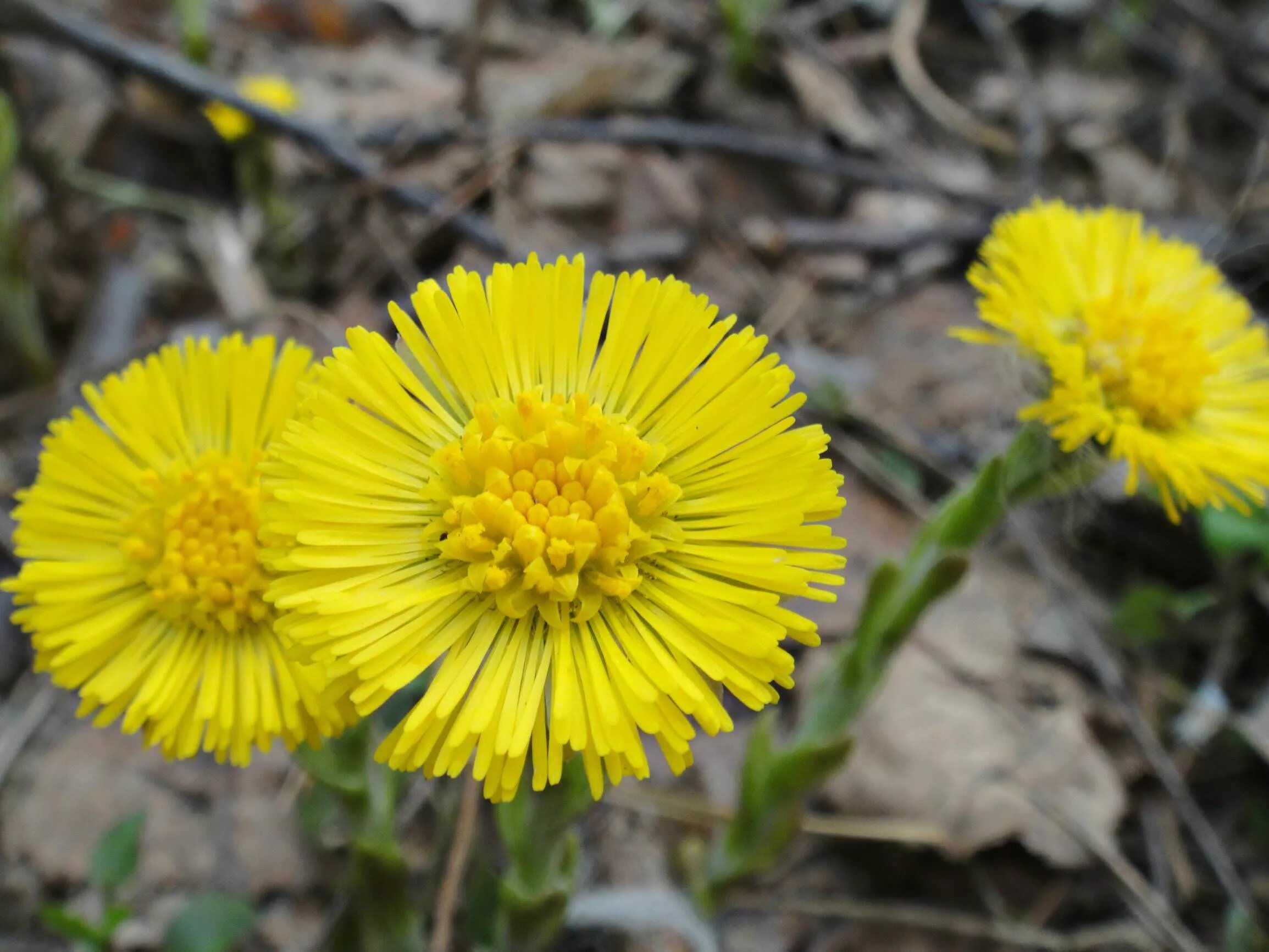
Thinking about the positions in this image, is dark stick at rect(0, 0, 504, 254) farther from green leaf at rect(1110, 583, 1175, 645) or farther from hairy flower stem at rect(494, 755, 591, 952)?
green leaf at rect(1110, 583, 1175, 645)

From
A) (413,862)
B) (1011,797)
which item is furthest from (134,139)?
(1011,797)

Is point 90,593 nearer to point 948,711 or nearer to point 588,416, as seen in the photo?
point 588,416

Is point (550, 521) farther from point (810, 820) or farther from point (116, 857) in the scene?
point (810, 820)

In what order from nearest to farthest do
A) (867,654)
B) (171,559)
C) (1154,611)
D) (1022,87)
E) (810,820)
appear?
(171,559), (867,654), (810,820), (1154,611), (1022,87)

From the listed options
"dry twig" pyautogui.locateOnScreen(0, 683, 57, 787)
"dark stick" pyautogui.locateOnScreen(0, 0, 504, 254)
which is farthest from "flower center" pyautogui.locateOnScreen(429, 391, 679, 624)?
"dark stick" pyautogui.locateOnScreen(0, 0, 504, 254)

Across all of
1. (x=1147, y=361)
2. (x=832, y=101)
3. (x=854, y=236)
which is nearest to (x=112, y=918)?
(x=1147, y=361)

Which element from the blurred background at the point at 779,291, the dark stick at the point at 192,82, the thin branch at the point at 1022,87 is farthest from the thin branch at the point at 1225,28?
the dark stick at the point at 192,82
